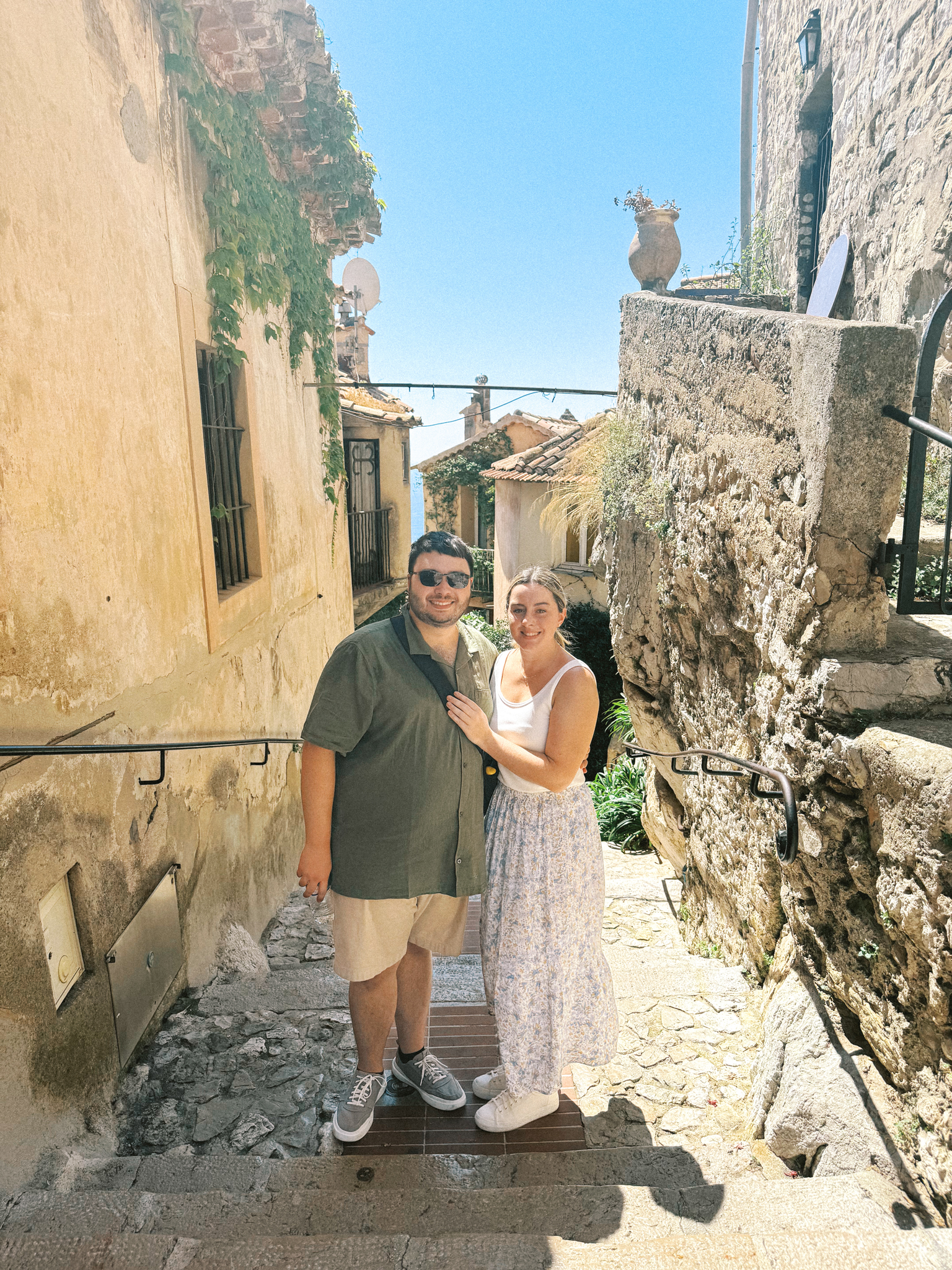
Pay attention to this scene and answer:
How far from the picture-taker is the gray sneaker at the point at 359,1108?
2.45 meters

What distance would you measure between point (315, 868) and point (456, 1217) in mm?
945

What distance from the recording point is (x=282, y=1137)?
255cm

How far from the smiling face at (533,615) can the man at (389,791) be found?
0.16m

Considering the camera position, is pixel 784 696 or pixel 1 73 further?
pixel 784 696

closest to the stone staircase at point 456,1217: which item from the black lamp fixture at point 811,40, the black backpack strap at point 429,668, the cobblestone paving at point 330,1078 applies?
the cobblestone paving at point 330,1078

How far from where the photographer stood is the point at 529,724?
2406 mm

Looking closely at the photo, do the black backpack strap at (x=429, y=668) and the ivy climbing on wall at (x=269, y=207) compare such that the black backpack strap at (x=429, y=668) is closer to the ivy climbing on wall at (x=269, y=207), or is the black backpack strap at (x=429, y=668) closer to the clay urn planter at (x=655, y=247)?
the ivy climbing on wall at (x=269, y=207)

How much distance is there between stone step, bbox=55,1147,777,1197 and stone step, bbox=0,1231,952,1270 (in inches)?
17.7

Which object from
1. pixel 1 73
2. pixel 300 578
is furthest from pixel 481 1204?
pixel 300 578

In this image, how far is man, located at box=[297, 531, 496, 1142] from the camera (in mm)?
2268

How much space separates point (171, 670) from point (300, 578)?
10.3 feet

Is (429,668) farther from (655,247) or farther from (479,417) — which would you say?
(479,417)

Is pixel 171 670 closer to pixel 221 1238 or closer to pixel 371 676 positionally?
pixel 371 676

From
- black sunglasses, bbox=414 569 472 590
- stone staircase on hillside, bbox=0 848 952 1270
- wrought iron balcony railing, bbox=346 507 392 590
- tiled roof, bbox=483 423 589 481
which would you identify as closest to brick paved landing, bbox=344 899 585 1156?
stone staircase on hillside, bbox=0 848 952 1270
